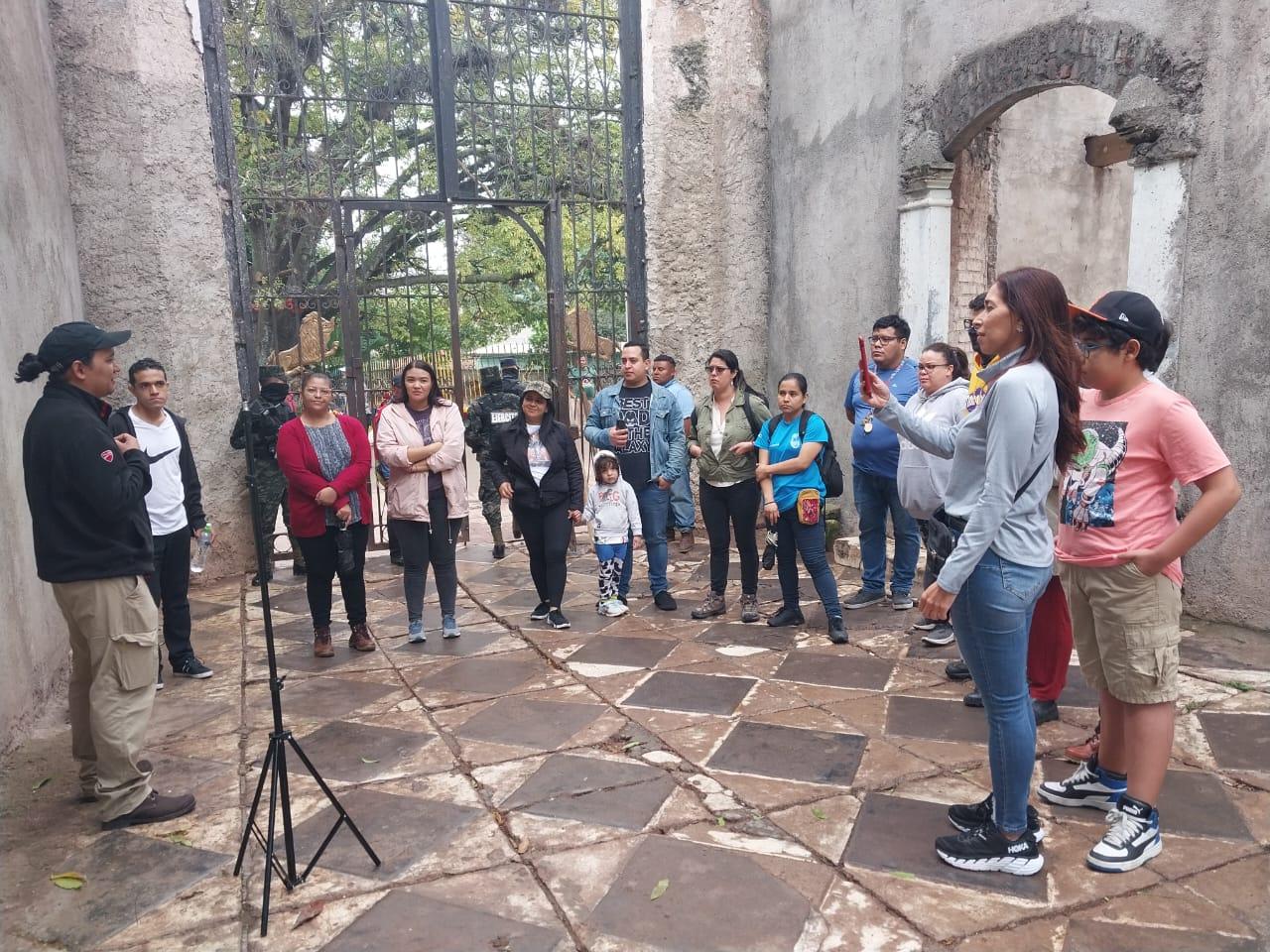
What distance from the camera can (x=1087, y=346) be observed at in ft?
9.43

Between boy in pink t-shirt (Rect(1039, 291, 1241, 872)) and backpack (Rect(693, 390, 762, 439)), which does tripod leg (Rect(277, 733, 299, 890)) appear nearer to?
boy in pink t-shirt (Rect(1039, 291, 1241, 872))

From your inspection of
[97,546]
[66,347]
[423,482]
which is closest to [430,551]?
[423,482]

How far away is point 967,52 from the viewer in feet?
20.5

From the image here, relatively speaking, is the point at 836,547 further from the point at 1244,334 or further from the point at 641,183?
the point at 641,183

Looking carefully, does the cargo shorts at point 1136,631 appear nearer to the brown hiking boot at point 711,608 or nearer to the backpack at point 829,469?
the backpack at point 829,469

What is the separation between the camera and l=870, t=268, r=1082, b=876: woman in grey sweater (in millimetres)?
2609

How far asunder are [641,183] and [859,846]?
6890 mm

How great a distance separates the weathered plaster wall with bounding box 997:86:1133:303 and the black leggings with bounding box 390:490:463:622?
7.10 meters

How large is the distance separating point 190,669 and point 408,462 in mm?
1624

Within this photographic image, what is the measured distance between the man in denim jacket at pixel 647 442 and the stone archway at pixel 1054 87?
2.11 m

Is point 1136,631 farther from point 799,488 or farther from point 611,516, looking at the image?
point 611,516

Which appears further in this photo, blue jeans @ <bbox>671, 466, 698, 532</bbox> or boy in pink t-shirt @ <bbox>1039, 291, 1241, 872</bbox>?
blue jeans @ <bbox>671, 466, 698, 532</bbox>

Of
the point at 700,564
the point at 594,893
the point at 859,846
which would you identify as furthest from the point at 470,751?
the point at 700,564

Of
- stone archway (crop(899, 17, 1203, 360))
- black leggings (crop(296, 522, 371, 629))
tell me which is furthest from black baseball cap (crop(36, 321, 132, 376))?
stone archway (crop(899, 17, 1203, 360))
